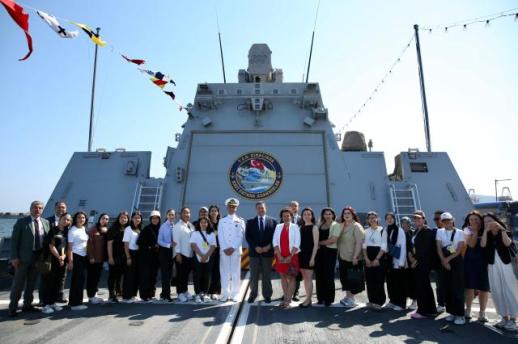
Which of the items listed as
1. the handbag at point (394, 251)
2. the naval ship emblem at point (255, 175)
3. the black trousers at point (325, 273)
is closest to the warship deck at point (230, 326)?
the black trousers at point (325, 273)

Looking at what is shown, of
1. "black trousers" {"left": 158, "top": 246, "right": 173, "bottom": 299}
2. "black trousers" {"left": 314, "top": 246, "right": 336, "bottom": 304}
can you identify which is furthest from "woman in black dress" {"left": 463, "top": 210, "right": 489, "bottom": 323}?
"black trousers" {"left": 158, "top": 246, "right": 173, "bottom": 299}

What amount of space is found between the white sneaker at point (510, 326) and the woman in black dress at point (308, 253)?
95.3 inches

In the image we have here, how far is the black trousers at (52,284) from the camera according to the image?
473 centimetres

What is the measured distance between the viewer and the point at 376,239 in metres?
5.25

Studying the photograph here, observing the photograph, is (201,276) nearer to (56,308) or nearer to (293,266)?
(293,266)

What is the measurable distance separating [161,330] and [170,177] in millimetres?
6251

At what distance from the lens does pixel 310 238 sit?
5.15 m

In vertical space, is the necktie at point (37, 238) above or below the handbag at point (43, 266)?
above

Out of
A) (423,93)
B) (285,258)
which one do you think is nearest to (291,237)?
(285,258)

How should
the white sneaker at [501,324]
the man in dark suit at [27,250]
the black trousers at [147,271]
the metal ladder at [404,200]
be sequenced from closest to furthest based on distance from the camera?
1. the white sneaker at [501,324]
2. the man in dark suit at [27,250]
3. the black trousers at [147,271]
4. the metal ladder at [404,200]

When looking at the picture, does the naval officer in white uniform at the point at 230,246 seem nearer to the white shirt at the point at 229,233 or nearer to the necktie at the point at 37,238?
the white shirt at the point at 229,233

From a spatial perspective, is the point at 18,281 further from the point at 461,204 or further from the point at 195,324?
the point at 461,204

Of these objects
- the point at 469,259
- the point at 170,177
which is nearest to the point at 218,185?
the point at 170,177

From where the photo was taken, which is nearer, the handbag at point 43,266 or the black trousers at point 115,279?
the handbag at point 43,266
